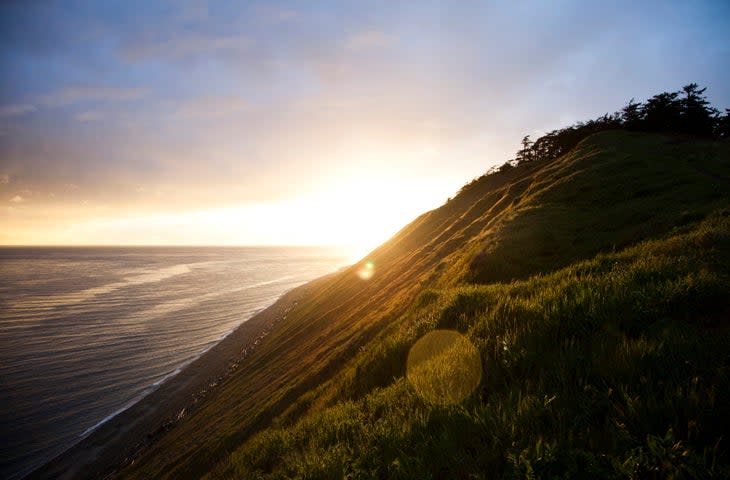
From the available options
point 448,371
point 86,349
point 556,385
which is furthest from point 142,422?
point 556,385

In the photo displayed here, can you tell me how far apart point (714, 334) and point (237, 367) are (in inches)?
1306

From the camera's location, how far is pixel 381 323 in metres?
16.3

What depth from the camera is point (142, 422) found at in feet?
85.8

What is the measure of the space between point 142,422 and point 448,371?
30994mm

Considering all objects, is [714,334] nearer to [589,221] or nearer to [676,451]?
[676,451]

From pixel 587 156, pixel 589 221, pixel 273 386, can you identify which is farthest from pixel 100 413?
pixel 587 156

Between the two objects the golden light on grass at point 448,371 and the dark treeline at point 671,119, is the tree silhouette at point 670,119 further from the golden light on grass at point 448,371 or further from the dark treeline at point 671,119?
the golden light on grass at point 448,371

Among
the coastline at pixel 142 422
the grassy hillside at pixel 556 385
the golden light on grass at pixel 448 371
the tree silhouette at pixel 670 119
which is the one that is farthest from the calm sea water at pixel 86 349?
the tree silhouette at pixel 670 119

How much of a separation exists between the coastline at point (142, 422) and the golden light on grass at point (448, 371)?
2478 centimetres

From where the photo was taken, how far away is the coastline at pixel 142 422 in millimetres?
21719

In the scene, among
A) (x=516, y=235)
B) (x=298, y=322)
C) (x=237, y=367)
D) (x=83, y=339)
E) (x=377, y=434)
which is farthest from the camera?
(x=83, y=339)

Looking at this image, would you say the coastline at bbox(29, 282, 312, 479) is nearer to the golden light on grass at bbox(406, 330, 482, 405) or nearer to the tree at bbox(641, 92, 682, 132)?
the golden light on grass at bbox(406, 330, 482, 405)

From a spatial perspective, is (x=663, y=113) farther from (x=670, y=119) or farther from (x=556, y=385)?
(x=556, y=385)

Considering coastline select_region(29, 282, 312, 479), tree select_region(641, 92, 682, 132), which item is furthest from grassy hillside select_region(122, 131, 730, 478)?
tree select_region(641, 92, 682, 132)
